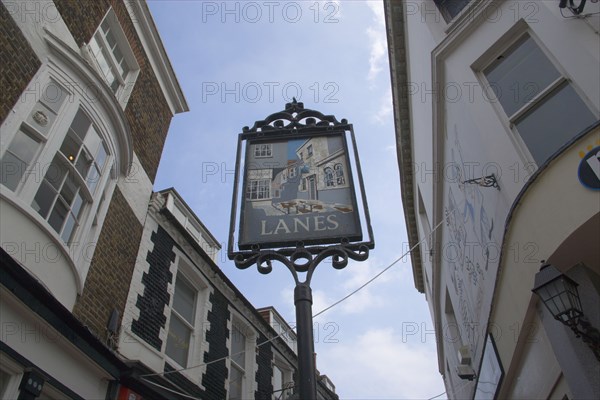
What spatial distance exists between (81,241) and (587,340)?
7036 mm

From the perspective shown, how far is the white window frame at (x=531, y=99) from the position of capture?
603cm

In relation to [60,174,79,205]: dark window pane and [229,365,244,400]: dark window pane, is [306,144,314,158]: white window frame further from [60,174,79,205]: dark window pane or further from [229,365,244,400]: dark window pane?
[229,365,244,400]: dark window pane

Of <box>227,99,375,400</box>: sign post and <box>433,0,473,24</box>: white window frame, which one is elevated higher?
<box>433,0,473,24</box>: white window frame


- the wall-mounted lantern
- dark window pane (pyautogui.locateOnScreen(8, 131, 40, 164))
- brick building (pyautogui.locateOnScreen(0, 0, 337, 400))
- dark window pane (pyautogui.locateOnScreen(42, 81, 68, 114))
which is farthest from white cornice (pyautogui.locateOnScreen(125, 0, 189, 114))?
the wall-mounted lantern

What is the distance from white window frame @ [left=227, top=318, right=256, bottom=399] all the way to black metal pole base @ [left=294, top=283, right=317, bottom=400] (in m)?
9.07

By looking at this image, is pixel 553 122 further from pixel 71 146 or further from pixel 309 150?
pixel 71 146

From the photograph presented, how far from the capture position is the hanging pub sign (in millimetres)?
3827

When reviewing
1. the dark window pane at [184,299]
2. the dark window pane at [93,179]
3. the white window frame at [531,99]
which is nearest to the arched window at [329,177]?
the white window frame at [531,99]

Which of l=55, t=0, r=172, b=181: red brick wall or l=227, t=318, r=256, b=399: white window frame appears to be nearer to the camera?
l=55, t=0, r=172, b=181: red brick wall

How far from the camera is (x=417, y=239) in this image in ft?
67.7

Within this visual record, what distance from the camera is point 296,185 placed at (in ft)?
13.7

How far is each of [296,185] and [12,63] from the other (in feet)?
17.2

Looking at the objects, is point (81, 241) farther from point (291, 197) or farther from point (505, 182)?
point (505, 182)

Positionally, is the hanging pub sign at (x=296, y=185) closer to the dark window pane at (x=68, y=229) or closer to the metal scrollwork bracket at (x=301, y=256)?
the metal scrollwork bracket at (x=301, y=256)
